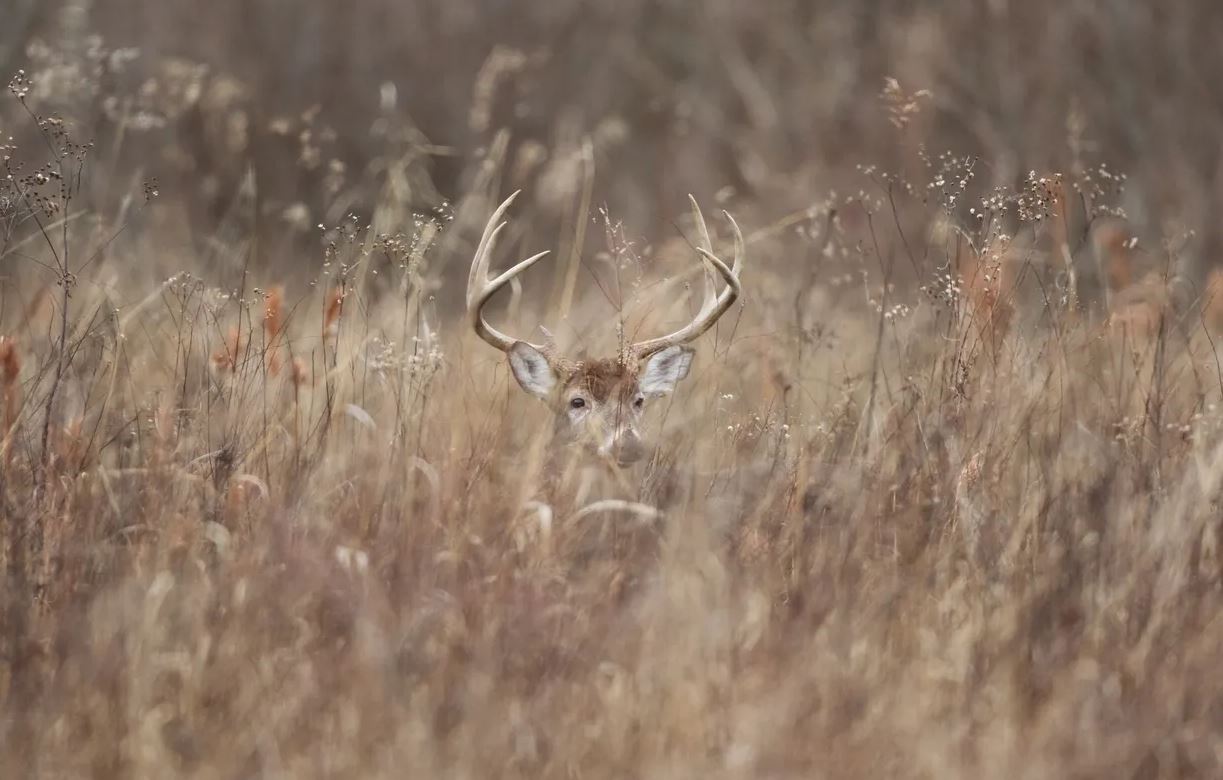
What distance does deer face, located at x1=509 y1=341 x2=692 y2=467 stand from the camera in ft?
22.1

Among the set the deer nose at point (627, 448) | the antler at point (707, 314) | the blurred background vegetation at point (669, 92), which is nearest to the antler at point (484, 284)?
the antler at point (707, 314)

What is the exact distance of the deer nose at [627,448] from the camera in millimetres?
6059

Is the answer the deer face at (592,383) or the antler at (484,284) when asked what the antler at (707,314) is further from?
the antler at (484,284)

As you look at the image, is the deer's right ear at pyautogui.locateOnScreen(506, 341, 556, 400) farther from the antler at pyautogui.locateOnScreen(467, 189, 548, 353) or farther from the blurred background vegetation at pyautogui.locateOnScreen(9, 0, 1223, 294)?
the blurred background vegetation at pyautogui.locateOnScreen(9, 0, 1223, 294)

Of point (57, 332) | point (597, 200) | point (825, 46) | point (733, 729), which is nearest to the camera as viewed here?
point (733, 729)

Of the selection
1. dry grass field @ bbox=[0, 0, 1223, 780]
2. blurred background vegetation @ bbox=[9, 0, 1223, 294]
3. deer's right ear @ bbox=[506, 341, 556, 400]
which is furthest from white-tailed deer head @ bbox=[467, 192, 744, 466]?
blurred background vegetation @ bbox=[9, 0, 1223, 294]

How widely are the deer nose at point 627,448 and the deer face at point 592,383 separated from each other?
1.44ft

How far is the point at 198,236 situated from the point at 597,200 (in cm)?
391

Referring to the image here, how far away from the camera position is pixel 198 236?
473 inches

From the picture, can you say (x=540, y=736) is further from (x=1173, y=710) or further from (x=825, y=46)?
(x=825, y=46)

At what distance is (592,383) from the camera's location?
22.8 ft

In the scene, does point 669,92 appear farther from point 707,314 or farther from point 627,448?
point 627,448

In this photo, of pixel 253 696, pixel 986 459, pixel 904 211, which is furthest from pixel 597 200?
pixel 253 696

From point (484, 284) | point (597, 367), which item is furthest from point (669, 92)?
point (484, 284)
